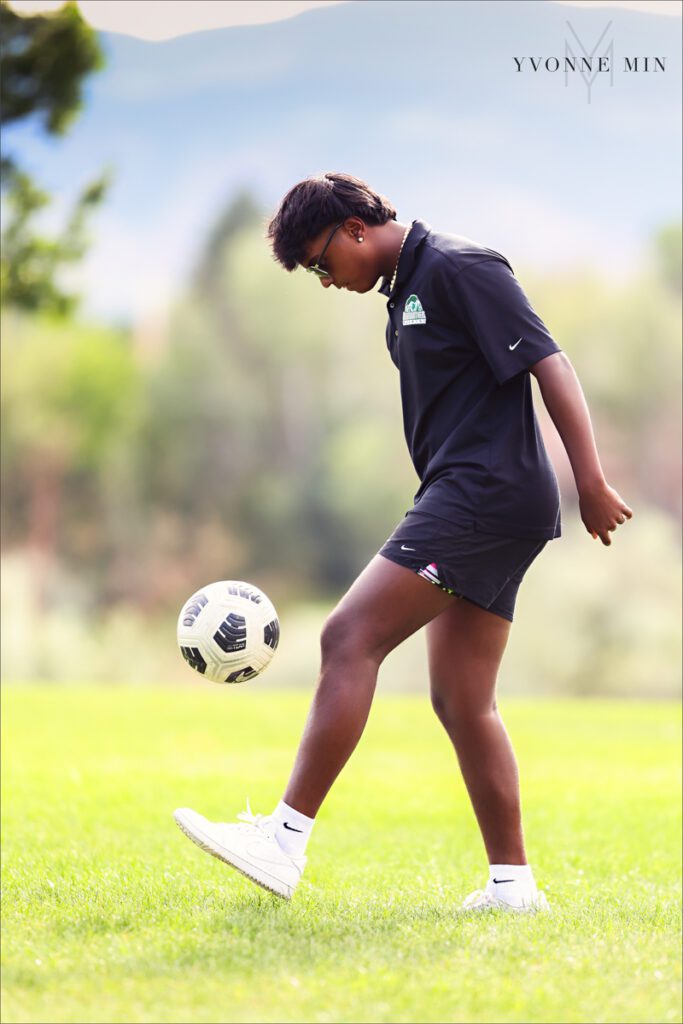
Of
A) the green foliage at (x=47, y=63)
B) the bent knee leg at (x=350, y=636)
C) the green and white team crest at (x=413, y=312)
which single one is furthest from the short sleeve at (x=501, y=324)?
the green foliage at (x=47, y=63)

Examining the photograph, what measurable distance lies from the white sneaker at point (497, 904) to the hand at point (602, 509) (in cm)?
110

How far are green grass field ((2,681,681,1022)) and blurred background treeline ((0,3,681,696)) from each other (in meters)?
7.38

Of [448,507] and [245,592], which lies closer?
[448,507]

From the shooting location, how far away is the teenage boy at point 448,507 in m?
3.43

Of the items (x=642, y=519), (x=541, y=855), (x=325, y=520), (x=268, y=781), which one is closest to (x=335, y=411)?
(x=325, y=520)

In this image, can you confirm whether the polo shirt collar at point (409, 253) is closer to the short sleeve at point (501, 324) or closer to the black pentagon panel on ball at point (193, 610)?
the short sleeve at point (501, 324)

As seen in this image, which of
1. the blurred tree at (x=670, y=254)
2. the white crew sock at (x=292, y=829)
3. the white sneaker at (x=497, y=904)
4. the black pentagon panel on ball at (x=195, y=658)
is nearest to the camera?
the white crew sock at (x=292, y=829)

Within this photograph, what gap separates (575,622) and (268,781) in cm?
1010

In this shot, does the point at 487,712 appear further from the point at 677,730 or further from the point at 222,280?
the point at 222,280

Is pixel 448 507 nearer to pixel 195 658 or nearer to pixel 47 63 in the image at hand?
pixel 195 658

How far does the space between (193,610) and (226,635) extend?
14 cm

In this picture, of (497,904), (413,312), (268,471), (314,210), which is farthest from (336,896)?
(268,471)

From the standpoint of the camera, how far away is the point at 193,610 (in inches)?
153

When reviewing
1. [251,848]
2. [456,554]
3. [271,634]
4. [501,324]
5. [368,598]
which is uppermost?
[501,324]
